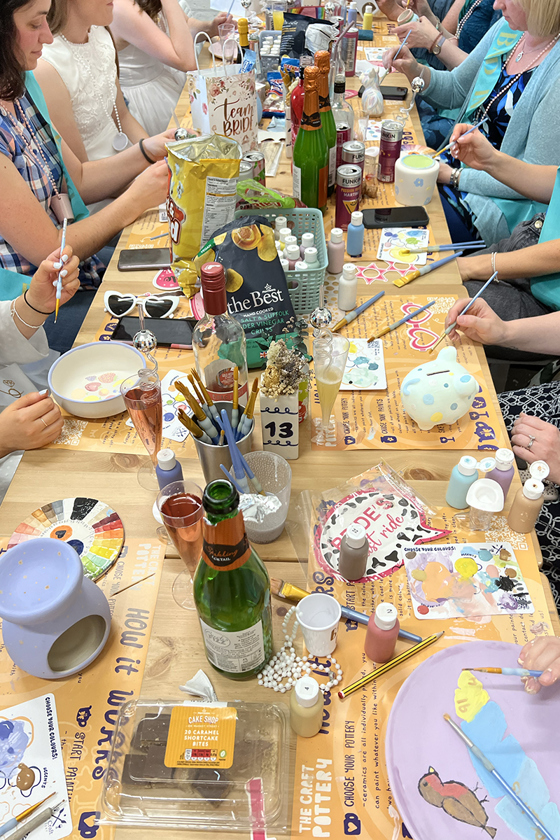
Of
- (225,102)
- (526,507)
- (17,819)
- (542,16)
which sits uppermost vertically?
(542,16)

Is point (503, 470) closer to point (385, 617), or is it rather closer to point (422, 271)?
point (385, 617)

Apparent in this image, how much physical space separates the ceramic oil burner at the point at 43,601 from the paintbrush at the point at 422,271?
102 cm

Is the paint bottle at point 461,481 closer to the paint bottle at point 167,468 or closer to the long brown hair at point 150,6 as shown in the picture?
the paint bottle at point 167,468

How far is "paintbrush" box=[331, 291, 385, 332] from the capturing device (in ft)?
4.54

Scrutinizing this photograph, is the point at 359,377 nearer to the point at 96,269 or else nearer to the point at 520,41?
the point at 96,269

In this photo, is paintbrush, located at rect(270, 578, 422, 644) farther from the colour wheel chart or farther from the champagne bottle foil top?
the champagne bottle foil top

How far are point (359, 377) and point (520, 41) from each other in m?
1.53

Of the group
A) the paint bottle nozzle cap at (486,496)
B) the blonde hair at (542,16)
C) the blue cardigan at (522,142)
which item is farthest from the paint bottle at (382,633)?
the blonde hair at (542,16)

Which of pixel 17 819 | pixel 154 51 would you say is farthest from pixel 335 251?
pixel 154 51

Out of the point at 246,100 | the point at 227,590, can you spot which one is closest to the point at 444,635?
the point at 227,590

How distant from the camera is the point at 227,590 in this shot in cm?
74

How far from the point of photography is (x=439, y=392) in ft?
3.65

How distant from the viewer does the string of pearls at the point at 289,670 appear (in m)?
0.82

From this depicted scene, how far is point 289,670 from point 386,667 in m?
0.13
